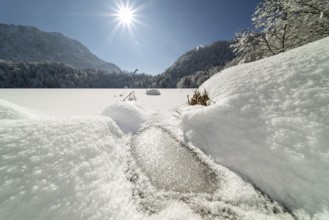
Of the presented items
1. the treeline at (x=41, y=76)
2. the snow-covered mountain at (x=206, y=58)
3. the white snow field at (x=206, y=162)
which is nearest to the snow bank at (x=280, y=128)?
the white snow field at (x=206, y=162)

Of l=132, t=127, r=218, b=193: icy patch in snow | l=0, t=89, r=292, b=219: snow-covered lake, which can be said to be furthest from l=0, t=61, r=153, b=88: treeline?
l=0, t=89, r=292, b=219: snow-covered lake

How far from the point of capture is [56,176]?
1521mm

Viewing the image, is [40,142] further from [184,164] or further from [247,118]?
[247,118]

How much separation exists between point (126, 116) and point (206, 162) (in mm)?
3028

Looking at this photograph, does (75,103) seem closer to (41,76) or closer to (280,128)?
(280,128)

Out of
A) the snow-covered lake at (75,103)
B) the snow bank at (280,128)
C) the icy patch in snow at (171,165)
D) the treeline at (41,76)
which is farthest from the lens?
the treeline at (41,76)

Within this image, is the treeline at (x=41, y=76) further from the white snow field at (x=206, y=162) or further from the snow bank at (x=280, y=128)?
the snow bank at (x=280, y=128)

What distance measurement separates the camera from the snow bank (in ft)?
5.50

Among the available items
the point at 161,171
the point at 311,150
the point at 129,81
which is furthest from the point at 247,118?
the point at 129,81

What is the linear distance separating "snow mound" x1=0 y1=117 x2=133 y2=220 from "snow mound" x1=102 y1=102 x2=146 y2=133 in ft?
7.29

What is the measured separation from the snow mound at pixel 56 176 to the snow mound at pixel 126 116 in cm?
222

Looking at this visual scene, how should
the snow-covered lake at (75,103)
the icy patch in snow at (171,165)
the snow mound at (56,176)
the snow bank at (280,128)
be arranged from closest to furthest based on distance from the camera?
the snow mound at (56,176), the snow bank at (280,128), the icy patch in snow at (171,165), the snow-covered lake at (75,103)

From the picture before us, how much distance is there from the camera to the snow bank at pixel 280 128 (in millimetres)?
1676

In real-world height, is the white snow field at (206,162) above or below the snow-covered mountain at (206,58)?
below
